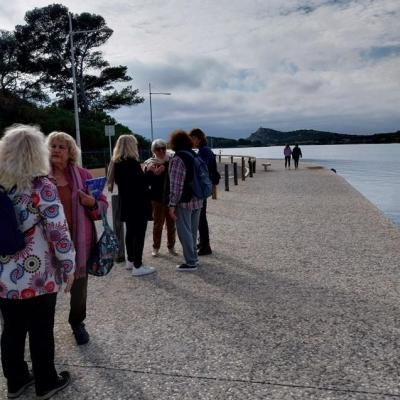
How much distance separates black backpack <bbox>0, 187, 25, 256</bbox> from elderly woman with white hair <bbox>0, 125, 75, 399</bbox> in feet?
0.04

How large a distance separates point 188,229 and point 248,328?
80.7 inches

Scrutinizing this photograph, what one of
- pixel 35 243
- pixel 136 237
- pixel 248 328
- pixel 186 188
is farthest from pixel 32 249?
pixel 186 188

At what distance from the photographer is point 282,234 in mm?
8430

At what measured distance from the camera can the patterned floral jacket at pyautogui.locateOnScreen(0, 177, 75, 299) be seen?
8.73ft

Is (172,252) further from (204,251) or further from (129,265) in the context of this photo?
(129,265)

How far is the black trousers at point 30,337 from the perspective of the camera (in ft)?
9.21

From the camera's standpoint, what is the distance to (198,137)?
6.44 meters

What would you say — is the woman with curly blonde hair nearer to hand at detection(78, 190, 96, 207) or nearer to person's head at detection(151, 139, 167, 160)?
person's head at detection(151, 139, 167, 160)

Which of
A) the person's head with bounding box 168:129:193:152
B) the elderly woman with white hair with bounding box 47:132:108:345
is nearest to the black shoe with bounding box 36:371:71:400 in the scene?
the elderly woman with white hair with bounding box 47:132:108:345

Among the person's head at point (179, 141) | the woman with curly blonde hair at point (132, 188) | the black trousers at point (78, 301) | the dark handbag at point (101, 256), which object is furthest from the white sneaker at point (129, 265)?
the dark handbag at point (101, 256)

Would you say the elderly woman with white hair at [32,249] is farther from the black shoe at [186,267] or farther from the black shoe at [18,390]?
the black shoe at [186,267]

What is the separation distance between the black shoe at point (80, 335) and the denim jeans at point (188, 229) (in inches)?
86.8

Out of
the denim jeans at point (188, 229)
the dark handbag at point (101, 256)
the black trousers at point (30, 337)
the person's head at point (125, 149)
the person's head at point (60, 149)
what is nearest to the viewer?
the black trousers at point (30, 337)

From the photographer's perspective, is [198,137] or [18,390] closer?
[18,390]
